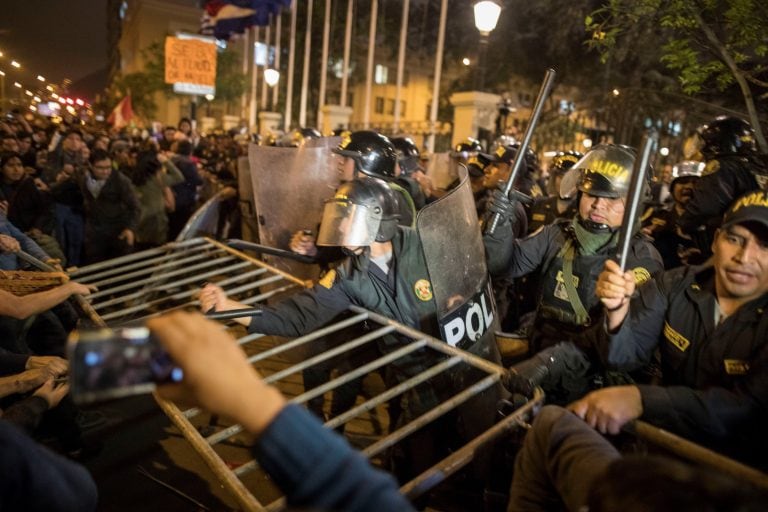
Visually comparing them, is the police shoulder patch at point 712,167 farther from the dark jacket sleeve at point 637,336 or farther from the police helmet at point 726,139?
the dark jacket sleeve at point 637,336

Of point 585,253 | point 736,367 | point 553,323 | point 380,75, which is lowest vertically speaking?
point 553,323

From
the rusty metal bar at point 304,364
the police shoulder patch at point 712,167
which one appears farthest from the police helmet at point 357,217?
the police shoulder patch at point 712,167

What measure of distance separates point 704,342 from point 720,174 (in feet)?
7.81

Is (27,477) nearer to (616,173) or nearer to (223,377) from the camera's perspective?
(223,377)

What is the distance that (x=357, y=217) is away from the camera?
2885mm

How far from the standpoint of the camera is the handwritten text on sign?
62.1ft

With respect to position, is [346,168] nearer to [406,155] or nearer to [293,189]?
[293,189]

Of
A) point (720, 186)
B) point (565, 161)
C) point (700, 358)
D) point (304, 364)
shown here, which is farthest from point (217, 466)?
point (565, 161)

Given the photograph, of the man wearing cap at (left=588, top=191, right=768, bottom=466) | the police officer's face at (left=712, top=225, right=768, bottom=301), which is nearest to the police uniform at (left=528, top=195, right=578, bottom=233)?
the man wearing cap at (left=588, top=191, right=768, bottom=466)

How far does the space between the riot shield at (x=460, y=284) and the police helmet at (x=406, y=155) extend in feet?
9.05

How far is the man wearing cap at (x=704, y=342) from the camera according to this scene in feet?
5.94

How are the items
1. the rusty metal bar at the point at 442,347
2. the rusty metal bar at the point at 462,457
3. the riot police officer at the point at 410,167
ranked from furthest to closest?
the riot police officer at the point at 410,167
the rusty metal bar at the point at 442,347
the rusty metal bar at the point at 462,457

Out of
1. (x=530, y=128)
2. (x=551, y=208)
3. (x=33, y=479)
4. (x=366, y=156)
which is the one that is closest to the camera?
(x=33, y=479)

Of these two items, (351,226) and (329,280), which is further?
(329,280)
